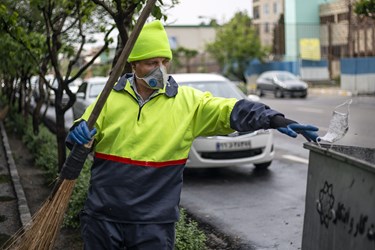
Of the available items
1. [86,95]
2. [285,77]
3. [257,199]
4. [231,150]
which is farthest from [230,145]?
[285,77]

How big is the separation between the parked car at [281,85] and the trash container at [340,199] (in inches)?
1062

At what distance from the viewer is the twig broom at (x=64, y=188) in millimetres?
3078

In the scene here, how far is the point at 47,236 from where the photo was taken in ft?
10.9

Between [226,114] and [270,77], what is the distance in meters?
29.3

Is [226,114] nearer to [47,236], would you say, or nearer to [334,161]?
[334,161]

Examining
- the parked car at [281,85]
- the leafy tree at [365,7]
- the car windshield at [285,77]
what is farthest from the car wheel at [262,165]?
the car windshield at [285,77]

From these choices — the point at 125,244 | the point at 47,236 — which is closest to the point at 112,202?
the point at 125,244

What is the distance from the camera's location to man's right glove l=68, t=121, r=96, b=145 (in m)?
2.99

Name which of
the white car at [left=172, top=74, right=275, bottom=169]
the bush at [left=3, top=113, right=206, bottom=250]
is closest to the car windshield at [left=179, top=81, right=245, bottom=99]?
the white car at [left=172, top=74, right=275, bottom=169]

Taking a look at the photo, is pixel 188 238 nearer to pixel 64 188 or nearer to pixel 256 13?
pixel 64 188

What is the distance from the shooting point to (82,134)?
300cm

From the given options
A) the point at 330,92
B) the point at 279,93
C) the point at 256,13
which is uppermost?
the point at 256,13

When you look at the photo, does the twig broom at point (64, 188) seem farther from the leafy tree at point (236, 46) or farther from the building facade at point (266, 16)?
the building facade at point (266, 16)

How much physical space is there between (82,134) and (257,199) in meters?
4.87
